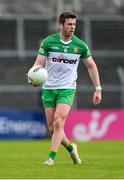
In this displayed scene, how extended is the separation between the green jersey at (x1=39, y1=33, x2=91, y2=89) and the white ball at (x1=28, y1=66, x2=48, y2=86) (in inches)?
16.6

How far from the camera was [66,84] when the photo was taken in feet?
41.5

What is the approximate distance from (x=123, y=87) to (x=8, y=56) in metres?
6.17

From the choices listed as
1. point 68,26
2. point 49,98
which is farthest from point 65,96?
point 68,26

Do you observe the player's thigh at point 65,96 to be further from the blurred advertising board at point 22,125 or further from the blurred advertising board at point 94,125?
the blurred advertising board at point 94,125

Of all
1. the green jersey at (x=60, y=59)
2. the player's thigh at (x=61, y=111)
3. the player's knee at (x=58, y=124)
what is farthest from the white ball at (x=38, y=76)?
the player's knee at (x=58, y=124)

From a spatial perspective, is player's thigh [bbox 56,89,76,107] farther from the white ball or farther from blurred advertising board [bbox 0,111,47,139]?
blurred advertising board [bbox 0,111,47,139]

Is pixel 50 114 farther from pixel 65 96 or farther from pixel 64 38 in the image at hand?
pixel 64 38

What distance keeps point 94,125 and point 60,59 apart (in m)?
15.9

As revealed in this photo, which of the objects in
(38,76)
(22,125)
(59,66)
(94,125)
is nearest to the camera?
(38,76)

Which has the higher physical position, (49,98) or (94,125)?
(49,98)

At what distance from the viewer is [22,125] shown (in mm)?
28172

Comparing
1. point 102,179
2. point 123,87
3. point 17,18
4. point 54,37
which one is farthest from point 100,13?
point 102,179

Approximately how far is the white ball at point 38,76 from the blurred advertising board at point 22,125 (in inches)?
612

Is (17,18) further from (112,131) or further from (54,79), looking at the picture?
(54,79)
